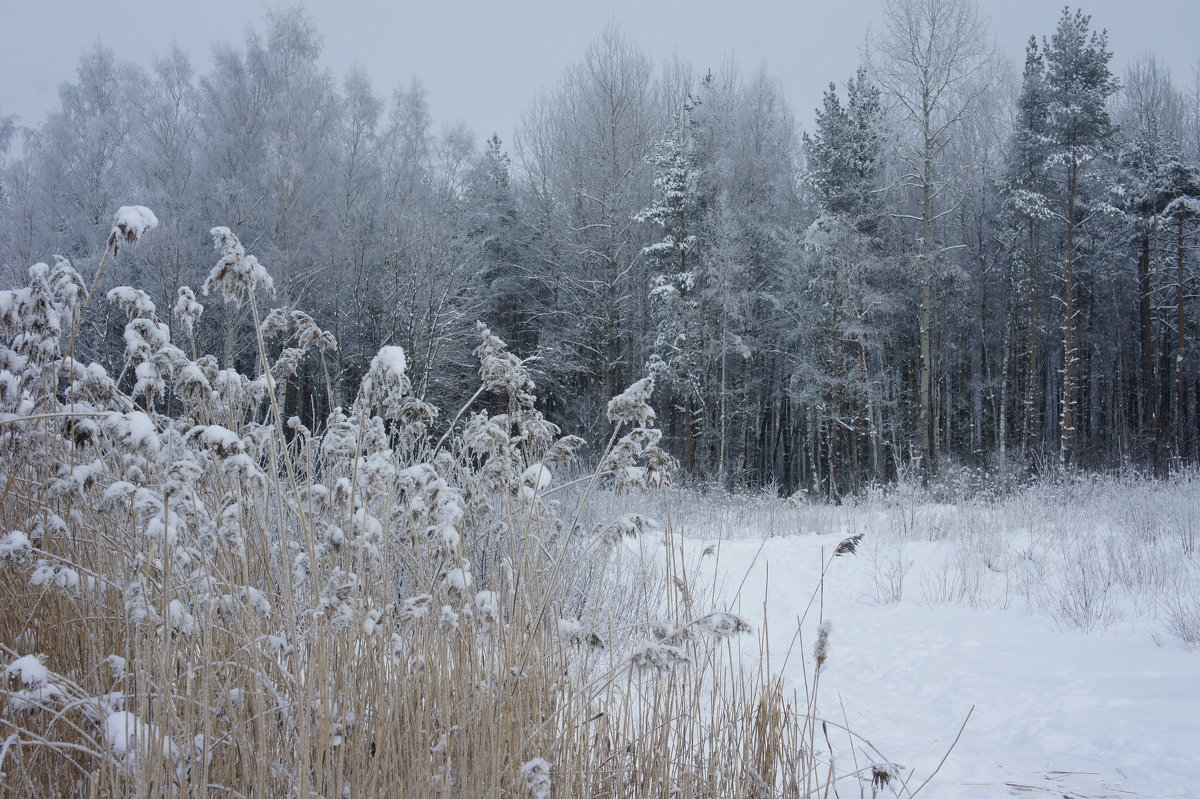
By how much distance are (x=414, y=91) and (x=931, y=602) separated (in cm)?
2191

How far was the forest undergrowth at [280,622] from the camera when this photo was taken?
4.91 feet

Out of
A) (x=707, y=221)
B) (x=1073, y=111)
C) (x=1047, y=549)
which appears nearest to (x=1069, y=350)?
(x=1073, y=111)

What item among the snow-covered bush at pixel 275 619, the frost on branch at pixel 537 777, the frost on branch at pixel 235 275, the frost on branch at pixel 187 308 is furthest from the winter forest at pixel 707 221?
the frost on branch at pixel 537 777

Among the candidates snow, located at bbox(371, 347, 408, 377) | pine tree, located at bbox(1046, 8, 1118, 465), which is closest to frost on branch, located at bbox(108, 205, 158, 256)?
snow, located at bbox(371, 347, 408, 377)

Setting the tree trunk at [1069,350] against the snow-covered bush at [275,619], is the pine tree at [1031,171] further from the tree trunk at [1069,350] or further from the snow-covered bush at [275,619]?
the snow-covered bush at [275,619]

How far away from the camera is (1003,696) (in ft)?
11.8

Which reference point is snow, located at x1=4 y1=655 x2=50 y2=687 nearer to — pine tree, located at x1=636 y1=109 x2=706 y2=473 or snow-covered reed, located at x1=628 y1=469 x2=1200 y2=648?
snow-covered reed, located at x1=628 y1=469 x2=1200 y2=648

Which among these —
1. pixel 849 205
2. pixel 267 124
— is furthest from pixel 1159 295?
pixel 267 124

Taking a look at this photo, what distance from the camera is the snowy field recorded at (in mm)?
2680

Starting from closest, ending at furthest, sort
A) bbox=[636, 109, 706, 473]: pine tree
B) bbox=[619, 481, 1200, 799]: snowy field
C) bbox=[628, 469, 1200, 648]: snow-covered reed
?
bbox=[619, 481, 1200, 799]: snowy field
bbox=[628, 469, 1200, 648]: snow-covered reed
bbox=[636, 109, 706, 473]: pine tree

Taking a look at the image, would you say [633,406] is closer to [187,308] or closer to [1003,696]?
[187,308]

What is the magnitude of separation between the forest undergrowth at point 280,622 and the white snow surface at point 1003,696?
0.56 m

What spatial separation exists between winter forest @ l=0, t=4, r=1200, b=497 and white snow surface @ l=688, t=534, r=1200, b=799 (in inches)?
460

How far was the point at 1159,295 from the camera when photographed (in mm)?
22062
